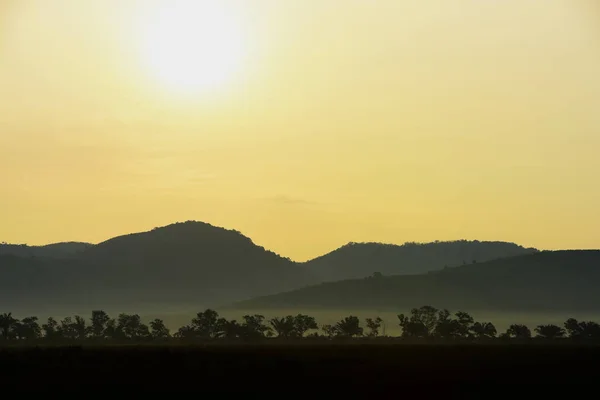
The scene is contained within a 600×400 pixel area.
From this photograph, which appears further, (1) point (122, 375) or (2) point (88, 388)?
(1) point (122, 375)

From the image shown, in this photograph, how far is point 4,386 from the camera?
14438cm

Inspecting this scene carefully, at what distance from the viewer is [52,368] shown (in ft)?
578

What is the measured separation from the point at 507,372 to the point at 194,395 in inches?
2473

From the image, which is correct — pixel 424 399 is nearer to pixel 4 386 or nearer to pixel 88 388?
pixel 88 388

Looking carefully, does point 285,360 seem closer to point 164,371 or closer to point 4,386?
point 164,371

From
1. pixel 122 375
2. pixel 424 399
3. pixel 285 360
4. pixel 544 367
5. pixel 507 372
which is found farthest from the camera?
pixel 285 360

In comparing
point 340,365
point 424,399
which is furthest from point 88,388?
point 340,365

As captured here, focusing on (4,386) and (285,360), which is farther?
(285,360)

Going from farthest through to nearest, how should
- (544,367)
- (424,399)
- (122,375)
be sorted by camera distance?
(544,367), (122,375), (424,399)

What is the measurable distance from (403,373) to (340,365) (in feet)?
66.2

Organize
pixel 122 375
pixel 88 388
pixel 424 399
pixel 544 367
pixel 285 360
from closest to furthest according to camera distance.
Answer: pixel 424 399, pixel 88 388, pixel 122 375, pixel 544 367, pixel 285 360

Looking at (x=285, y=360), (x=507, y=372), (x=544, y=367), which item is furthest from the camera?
(x=285, y=360)

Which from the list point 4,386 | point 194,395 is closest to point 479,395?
point 194,395

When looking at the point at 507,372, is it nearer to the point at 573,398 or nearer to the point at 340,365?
the point at 340,365
